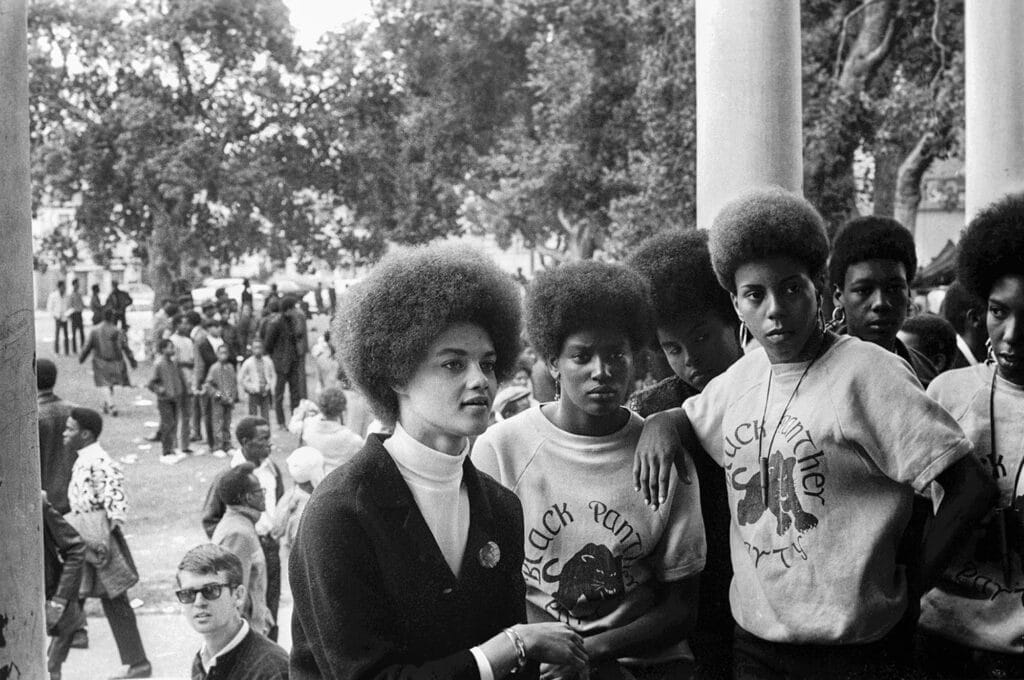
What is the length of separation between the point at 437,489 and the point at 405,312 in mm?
375

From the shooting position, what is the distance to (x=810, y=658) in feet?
9.48

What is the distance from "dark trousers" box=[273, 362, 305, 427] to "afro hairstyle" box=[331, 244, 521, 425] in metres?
14.3

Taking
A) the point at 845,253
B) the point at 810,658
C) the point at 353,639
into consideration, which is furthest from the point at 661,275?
the point at 353,639

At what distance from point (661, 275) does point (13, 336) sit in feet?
6.23

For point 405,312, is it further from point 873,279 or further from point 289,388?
point 289,388

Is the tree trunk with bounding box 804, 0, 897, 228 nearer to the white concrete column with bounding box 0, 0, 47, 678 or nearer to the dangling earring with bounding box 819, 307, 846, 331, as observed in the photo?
the dangling earring with bounding box 819, 307, 846, 331

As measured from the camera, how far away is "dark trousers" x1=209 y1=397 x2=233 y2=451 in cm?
1564

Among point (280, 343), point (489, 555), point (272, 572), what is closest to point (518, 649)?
point (489, 555)

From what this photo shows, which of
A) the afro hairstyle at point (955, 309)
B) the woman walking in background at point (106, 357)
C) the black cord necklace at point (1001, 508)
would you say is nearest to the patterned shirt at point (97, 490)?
the afro hairstyle at point (955, 309)

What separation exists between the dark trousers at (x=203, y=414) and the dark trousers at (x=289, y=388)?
1.05 m

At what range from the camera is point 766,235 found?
121 inches

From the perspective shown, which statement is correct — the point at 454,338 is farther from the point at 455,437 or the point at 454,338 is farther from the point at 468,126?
the point at 468,126

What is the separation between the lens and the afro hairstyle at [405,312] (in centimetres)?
256

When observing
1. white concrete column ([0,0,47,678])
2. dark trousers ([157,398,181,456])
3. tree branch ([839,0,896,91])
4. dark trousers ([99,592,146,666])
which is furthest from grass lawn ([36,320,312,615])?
tree branch ([839,0,896,91])
